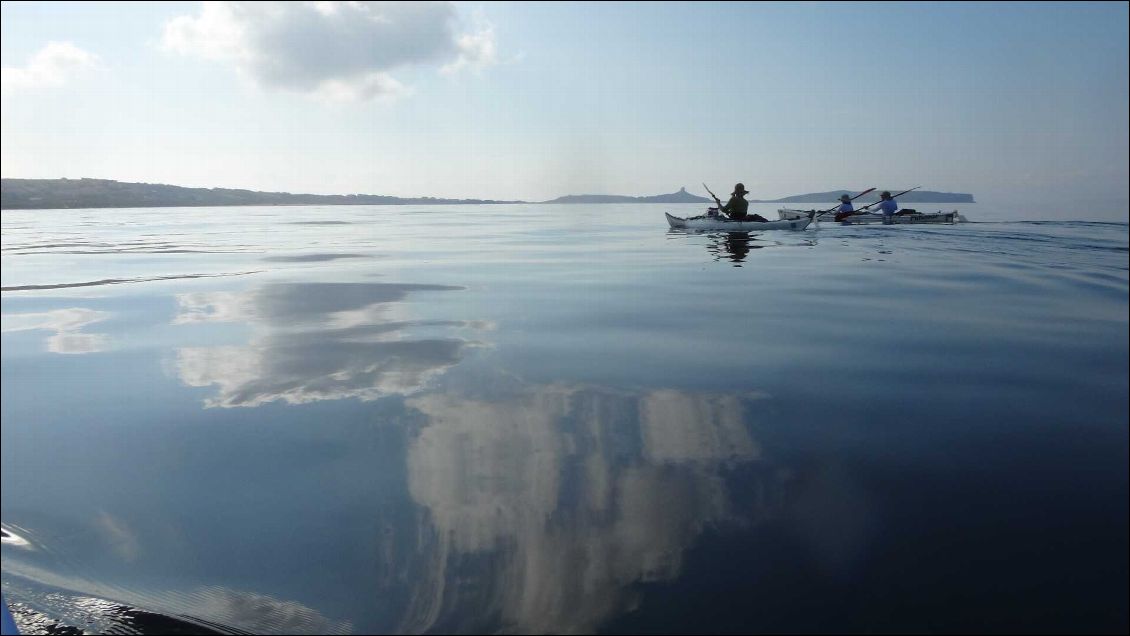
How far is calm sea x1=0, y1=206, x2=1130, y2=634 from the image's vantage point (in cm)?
417

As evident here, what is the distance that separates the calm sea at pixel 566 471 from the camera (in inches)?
164

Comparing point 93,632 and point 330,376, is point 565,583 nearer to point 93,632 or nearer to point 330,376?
point 93,632

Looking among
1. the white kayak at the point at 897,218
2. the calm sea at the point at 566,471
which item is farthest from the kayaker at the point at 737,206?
the calm sea at the point at 566,471

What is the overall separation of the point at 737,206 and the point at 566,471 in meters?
30.7

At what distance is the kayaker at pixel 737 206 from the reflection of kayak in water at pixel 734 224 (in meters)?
0.28

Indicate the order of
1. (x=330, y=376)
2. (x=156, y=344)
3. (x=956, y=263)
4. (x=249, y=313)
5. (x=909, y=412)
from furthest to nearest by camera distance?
(x=956, y=263) < (x=249, y=313) < (x=156, y=344) < (x=330, y=376) < (x=909, y=412)

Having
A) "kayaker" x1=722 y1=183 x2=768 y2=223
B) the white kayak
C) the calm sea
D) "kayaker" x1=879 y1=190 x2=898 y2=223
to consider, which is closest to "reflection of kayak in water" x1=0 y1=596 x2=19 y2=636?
the calm sea

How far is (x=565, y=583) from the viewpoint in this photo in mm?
4324

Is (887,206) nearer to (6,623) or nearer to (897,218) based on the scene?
(897,218)

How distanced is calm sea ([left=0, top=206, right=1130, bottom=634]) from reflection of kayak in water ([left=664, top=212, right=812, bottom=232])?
2237cm

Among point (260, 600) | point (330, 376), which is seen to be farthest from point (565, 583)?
point (330, 376)

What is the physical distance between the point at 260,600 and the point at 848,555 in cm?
414

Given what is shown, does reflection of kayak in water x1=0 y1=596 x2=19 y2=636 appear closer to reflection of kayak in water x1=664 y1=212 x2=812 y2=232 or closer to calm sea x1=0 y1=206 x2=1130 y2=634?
calm sea x1=0 y1=206 x2=1130 y2=634

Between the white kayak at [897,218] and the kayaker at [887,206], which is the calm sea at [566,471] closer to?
the white kayak at [897,218]
